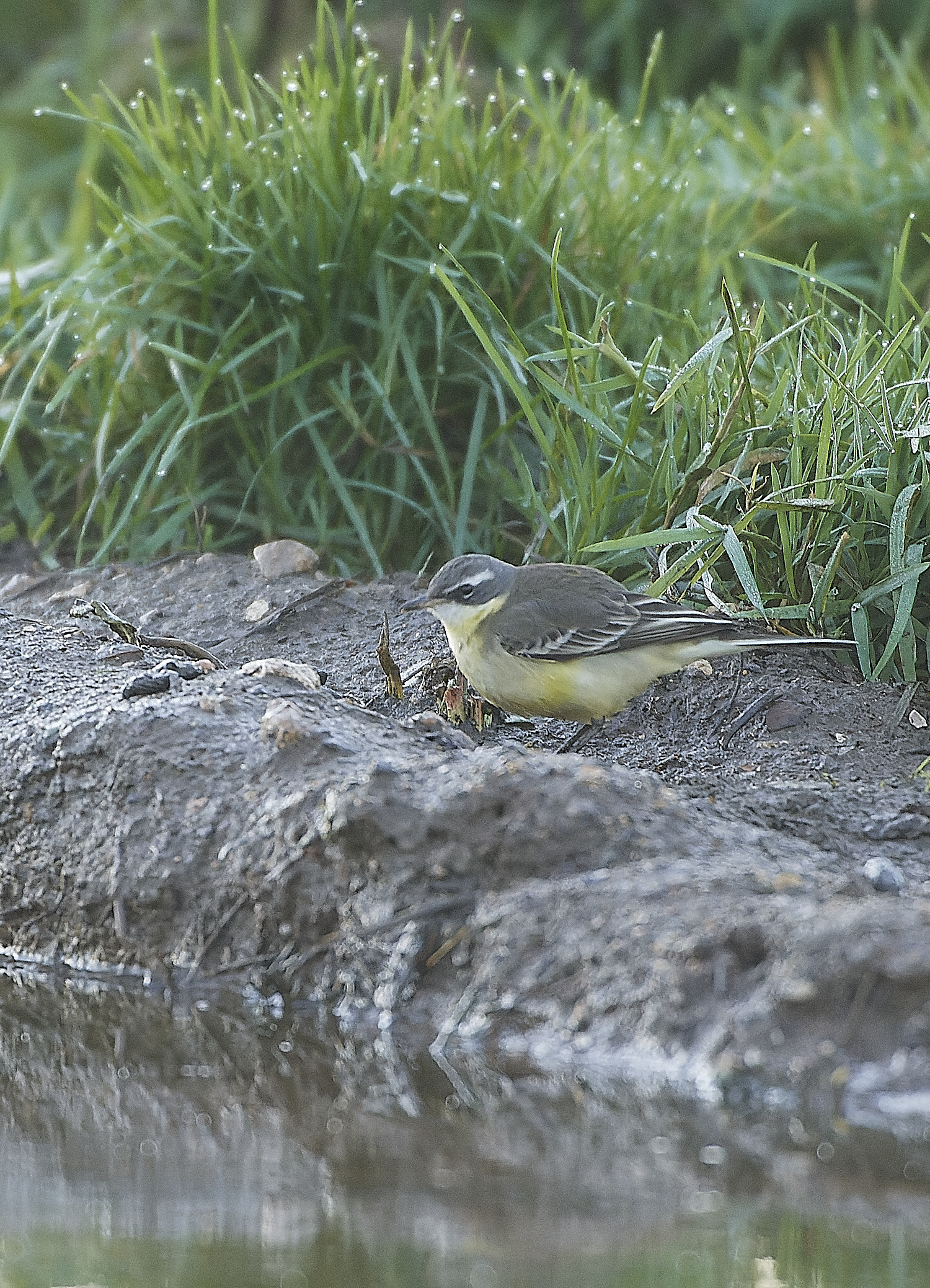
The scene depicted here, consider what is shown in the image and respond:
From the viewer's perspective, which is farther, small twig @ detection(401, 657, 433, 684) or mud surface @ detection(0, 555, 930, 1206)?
small twig @ detection(401, 657, 433, 684)

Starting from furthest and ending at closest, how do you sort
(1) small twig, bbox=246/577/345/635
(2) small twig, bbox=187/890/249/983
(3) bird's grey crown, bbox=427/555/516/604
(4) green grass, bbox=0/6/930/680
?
(4) green grass, bbox=0/6/930/680 → (1) small twig, bbox=246/577/345/635 → (3) bird's grey crown, bbox=427/555/516/604 → (2) small twig, bbox=187/890/249/983

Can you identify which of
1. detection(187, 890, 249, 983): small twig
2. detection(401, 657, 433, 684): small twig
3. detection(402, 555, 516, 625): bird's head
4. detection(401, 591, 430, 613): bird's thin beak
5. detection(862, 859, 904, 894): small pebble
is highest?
detection(402, 555, 516, 625): bird's head

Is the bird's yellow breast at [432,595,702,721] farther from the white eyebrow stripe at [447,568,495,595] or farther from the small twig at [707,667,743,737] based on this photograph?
the small twig at [707,667,743,737]

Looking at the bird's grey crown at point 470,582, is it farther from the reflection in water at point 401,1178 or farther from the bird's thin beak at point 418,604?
the reflection in water at point 401,1178

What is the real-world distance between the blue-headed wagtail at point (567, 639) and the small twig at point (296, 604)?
0.68 m

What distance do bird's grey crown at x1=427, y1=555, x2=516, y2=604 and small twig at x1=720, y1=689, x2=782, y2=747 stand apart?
2.20ft

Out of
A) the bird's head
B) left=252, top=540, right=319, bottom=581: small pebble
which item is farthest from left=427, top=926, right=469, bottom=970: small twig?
left=252, top=540, right=319, bottom=581: small pebble

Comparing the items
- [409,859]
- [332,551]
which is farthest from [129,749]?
[332,551]

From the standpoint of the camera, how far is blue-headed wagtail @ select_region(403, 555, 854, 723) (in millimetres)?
3662

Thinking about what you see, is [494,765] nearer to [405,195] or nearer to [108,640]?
[108,640]

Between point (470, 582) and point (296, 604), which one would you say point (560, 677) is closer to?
point (470, 582)

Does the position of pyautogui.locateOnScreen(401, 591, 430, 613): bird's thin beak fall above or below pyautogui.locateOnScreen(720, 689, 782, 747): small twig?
above

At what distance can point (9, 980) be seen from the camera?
10.2 ft

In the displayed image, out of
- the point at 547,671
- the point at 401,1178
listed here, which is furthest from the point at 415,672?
the point at 401,1178
